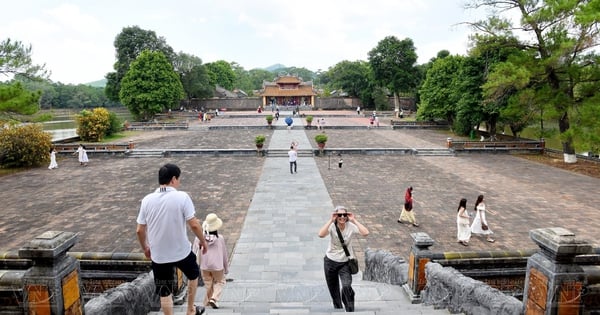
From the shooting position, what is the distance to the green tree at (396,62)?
1695 inches

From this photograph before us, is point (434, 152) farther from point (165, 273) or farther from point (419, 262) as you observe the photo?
point (165, 273)

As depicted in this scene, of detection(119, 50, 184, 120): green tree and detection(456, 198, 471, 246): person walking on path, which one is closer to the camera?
detection(456, 198, 471, 246): person walking on path

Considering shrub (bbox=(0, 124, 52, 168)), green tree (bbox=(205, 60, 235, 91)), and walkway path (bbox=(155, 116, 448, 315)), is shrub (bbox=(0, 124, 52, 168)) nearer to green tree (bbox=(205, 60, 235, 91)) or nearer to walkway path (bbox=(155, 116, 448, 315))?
walkway path (bbox=(155, 116, 448, 315))

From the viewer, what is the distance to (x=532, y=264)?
3201 mm

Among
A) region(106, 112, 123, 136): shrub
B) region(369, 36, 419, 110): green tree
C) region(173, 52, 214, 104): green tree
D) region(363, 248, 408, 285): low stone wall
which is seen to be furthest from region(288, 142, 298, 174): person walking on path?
region(173, 52, 214, 104): green tree

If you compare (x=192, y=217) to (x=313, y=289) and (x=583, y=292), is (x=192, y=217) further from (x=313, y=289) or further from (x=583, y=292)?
(x=583, y=292)

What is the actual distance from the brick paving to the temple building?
3984cm

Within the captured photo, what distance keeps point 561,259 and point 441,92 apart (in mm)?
27078

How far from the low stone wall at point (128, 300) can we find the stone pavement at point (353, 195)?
3.84 m

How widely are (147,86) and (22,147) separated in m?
22.0

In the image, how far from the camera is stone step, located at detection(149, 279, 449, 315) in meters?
4.43

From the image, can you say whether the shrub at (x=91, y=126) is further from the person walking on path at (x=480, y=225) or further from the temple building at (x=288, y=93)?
the temple building at (x=288, y=93)

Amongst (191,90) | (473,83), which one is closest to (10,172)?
(473,83)

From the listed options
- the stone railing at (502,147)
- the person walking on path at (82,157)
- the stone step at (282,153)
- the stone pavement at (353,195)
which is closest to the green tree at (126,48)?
the stone pavement at (353,195)
